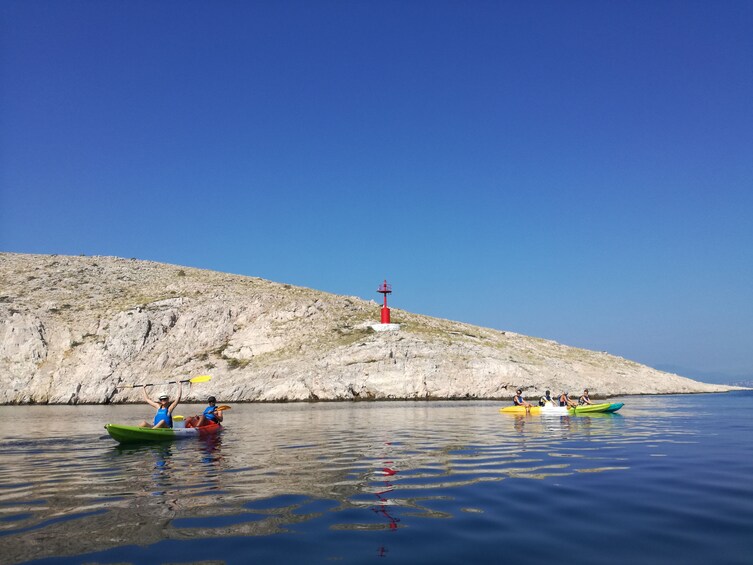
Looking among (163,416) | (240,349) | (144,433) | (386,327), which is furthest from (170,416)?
(386,327)

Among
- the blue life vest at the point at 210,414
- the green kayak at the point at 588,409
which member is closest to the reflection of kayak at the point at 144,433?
the blue life vest at the point at 210,414

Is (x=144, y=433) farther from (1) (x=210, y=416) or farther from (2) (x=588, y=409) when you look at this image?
(2) (x=588, y=409)

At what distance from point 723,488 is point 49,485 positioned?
17.6m

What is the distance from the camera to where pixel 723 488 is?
1373 centimetres

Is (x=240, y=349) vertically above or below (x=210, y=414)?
above

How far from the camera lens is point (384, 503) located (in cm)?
1207

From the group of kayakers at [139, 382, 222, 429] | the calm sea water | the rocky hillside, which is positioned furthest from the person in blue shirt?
the rocky hillside

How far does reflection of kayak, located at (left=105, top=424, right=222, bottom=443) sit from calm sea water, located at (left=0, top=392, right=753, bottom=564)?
1065mm

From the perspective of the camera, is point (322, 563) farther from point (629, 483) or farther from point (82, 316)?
point (82, 316)

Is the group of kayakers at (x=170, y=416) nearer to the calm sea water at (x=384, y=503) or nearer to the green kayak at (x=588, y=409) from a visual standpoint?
the calm sea water at (x=384, y=503)

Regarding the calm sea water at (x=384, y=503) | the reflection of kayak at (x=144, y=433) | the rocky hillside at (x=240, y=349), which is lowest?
the calm sea water at (x=384, y=503)

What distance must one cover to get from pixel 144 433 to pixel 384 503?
58.8 feet

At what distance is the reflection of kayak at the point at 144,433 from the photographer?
25109 millimetres

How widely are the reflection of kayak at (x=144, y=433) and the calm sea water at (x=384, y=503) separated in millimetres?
1065
